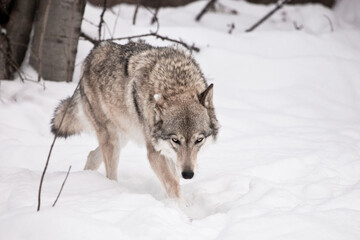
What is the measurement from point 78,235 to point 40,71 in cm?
398

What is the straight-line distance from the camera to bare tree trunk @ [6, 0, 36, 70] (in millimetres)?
6227

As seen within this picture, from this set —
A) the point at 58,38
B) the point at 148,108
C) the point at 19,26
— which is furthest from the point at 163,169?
the point at 19,26

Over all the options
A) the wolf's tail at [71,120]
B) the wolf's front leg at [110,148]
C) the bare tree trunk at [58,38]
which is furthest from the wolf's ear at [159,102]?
the bare tree trunk at [58,38]

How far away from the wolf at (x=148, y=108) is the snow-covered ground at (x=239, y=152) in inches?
15.2

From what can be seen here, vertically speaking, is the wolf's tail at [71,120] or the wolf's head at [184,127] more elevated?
the wolf's head at [184,127]

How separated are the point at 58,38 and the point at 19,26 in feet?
2.08

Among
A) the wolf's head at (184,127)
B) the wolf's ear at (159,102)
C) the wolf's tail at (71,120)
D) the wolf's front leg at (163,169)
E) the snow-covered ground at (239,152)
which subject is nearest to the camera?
the snow-covered ground at (239,152)

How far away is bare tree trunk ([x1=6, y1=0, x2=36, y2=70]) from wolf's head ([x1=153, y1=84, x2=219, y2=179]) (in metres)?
3.33

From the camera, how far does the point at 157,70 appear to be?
13.4ft

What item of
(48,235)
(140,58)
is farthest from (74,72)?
(48,235)

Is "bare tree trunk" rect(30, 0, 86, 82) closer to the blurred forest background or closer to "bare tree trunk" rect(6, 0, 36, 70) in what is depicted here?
the blurred forest background

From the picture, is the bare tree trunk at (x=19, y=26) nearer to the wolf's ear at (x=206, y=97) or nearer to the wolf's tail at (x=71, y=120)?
the wolf's tail at (x=71, y=120)

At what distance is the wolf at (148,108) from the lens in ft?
12.0

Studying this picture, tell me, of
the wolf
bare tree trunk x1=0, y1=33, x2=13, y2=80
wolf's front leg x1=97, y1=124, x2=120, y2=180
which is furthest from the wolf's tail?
bare tree trunk x1=0, y1=33, x2=13, y2=80
